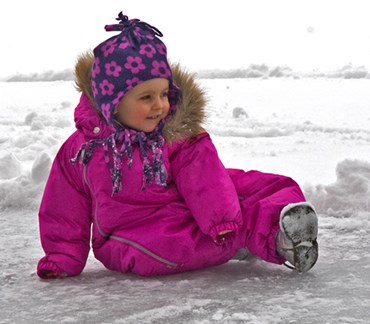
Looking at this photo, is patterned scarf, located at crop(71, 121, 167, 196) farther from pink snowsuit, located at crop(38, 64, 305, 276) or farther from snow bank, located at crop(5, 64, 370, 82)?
snow bank, located at crop(5, 64, 370, 82)

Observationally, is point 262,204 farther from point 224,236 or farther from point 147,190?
point 147,190

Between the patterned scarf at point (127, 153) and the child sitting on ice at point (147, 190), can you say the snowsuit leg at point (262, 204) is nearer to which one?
the child sitting on ice at point (147, 190)

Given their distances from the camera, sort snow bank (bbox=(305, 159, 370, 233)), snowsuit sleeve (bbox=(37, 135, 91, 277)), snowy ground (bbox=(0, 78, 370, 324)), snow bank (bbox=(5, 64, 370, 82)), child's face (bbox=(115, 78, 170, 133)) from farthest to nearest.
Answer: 1. snow bank (bbox=(5, 64, 370, 82))
2. snow bank (bbox=(305, 159, 370, 233))
3. snowsuit sleeve (bbox=(37, 135, 91, 277))
4. child's face (bbox=(115, 78, 170, 133))
5. snowy ground (bbox=(0, 78, 370, 324))

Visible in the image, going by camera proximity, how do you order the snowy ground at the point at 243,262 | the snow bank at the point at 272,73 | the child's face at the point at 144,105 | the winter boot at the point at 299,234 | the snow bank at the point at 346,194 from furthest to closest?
the snow bank at the point at 272,73
the snow bank at the point at 346,194
the child's face at the point at 144,105
the winter boot at the point at 299,234
the snowy ground at the point at 243,262

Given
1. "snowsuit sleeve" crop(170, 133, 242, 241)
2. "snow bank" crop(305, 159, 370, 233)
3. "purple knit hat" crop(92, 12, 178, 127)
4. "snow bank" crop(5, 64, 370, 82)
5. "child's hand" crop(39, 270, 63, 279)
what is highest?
"purple knit hat" crop(92, 12, 178, 127)

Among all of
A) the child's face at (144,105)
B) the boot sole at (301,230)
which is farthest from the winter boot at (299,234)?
the child's face at (144,105)

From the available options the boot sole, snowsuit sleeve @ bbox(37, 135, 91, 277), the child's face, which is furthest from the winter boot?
snowsuit sleeve @ bbox(37, 135, 91, 277)

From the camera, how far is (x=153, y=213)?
259 centimetres

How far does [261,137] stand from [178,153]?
3136mm

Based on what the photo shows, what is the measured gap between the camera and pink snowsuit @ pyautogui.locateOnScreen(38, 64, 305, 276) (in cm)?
252

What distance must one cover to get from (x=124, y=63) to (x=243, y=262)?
2.92 feet

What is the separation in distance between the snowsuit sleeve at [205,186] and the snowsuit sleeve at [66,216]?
38 centimetres

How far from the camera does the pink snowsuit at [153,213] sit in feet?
8.25

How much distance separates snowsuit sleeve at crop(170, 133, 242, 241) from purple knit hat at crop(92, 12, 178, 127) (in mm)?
282
